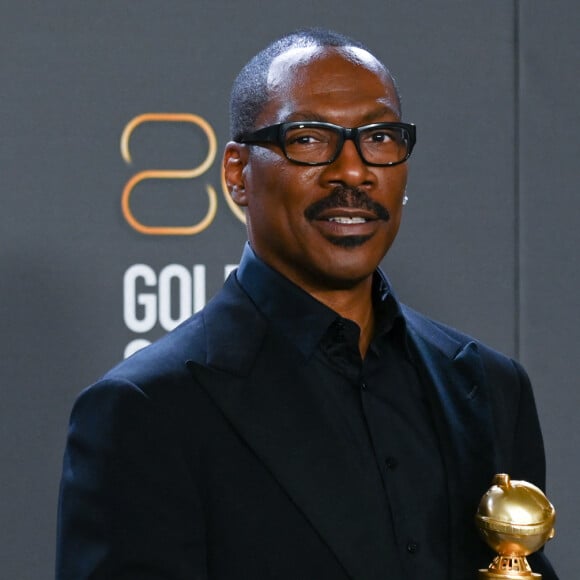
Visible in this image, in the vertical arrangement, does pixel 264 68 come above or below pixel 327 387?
above

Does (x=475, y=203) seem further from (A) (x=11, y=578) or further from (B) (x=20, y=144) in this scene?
(A) (x=11, y=578)

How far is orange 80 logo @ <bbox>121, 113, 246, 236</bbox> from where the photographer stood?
212 cm

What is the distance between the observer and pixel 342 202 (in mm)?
1337

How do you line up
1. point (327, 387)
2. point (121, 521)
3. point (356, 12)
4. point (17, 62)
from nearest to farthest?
1. point (121, 521)
2. point (327, 387)
3. point (17, 62)
4. point (356, 12)

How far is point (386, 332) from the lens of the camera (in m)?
1.42

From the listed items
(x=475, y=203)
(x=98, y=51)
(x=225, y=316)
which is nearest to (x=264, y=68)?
(x=225, y=316)

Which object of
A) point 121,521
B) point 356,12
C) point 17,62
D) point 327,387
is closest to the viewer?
point 121,521

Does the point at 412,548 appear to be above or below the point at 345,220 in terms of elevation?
below

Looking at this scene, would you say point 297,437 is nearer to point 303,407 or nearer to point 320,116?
point 303,407

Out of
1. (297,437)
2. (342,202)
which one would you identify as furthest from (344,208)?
(297,437)

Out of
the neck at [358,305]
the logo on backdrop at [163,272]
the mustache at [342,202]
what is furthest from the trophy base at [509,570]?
the logo on backdrop at [163,272]

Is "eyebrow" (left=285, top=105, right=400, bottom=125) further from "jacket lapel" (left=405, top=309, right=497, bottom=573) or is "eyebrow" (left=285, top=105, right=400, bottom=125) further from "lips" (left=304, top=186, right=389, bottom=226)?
"jacket lapel" (left=405, top=309, right=497, bottom=573)

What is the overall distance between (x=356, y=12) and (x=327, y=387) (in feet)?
3.44

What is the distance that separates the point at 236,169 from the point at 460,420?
37cm
